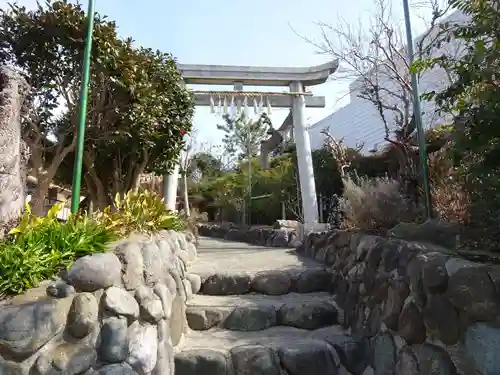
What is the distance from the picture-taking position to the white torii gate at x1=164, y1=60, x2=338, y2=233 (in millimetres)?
6648

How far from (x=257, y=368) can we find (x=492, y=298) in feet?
5.00

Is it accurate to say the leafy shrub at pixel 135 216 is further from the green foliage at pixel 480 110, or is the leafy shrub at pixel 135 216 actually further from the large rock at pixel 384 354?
the green foliage at pixel 480 110

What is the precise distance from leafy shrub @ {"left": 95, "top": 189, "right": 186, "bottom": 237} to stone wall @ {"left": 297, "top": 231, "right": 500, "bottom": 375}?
1.98 metres

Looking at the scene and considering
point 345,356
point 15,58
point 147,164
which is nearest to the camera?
point 345,356

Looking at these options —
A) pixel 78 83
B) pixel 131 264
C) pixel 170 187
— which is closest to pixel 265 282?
pixel 131 264

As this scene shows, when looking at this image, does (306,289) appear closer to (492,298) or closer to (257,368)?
(257,368)

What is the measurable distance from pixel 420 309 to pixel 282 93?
224 inches

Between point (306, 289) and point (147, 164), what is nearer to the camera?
point (306, 289)

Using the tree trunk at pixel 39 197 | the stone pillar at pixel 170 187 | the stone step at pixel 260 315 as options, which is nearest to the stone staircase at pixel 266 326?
the stone step at pixel 260 315

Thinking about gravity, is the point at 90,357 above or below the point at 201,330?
above

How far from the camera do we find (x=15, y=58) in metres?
4.03

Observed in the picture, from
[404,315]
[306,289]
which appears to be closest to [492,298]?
[404,315]

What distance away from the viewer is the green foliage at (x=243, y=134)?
1559 cm

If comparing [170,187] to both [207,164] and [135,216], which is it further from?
[207,164]
